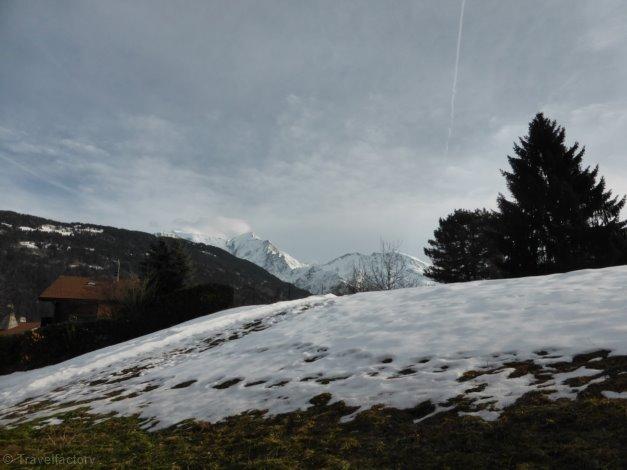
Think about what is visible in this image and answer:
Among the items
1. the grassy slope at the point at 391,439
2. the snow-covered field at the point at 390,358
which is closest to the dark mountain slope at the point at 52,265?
the snow-covered field at the point at 390,358

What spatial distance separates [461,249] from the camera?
35.8 metres

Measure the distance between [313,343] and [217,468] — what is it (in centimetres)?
508

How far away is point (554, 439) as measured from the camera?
3281 millimetres

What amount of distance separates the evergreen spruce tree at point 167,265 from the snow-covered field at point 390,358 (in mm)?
20640

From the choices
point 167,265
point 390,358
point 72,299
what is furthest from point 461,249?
point 72,299

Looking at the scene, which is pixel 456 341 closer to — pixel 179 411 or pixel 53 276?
pixel 179 411

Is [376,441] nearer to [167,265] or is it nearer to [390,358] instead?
[390,358]

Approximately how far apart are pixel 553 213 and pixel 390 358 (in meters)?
21.2

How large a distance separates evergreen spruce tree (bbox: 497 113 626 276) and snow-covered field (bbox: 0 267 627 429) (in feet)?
46.5

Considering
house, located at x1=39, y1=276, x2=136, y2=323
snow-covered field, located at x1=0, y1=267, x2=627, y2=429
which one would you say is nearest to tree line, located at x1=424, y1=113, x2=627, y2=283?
snow-covered field, located at x1=0, y1=267, x2=627, y2=429

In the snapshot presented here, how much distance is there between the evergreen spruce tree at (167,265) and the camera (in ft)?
109

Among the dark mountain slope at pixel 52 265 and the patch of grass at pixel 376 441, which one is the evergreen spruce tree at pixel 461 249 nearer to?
the patch of grass at pixel 376 441

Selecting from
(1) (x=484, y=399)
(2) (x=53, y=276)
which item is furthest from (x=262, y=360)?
(2) (x=53, y=276)

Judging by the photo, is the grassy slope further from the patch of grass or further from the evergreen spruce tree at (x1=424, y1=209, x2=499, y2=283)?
the evergreen spruce tree at (x1=424, y1=209, x2=499, y2=283)
